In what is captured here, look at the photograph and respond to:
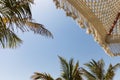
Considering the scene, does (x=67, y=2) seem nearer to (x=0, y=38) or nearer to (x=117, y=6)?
(x=117, y=6)

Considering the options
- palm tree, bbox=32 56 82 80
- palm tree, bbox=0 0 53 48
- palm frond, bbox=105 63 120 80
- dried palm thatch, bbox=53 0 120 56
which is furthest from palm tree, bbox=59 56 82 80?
dried palm thatch, bbox=53 0 120 56

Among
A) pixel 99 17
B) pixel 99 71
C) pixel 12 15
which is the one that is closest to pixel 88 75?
pixel 99 71

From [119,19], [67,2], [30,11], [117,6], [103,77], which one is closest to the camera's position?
[67,2]

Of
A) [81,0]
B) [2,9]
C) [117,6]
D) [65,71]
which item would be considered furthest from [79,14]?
[65,71]

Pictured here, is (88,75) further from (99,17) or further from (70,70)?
(99,17)

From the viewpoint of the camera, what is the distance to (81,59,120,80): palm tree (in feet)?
78.8

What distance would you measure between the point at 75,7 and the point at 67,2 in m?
0.07

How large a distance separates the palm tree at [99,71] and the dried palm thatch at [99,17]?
21484 millimetres

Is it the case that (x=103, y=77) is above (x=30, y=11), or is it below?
below

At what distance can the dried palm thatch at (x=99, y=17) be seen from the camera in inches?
82.7

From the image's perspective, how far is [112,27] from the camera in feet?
8.14

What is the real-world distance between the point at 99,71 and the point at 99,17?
22167mm

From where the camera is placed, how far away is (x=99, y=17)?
7.64 feet

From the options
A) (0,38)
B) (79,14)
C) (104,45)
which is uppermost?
(79,14)
